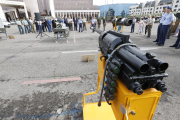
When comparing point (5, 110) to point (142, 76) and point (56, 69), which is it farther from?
point (142, 76)

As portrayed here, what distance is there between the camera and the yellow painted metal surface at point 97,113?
6.97 feet

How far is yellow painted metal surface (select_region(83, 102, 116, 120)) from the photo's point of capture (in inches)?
83.6

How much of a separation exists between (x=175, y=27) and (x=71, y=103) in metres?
14.6

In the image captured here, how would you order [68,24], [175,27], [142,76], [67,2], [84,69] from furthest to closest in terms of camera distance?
[67,2], [68,24], [175,27], [84,69], [142,76]

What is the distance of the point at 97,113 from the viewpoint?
2.23 meters

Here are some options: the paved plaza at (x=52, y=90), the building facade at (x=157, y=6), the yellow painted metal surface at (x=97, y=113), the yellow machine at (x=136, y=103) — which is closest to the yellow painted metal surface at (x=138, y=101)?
the yellow machine at (x=136, y=103)

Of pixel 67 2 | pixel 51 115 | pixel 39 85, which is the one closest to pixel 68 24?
pixel 39 85

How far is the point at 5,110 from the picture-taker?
2428 millimetres

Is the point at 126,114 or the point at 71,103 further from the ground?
the point at 126,114

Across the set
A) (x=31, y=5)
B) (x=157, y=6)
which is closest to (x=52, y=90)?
(x=31, y=5)

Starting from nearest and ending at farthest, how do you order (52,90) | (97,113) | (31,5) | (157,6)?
1. (97,113)
2. (52,90)
3. (31,5)
4. (157,6)

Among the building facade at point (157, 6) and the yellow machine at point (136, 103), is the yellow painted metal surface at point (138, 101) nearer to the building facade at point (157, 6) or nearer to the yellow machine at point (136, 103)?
the yellow machine at point (136, 103)

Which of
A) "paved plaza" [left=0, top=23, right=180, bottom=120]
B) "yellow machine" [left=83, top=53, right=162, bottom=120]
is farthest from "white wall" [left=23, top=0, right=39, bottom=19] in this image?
"yellow machine" [left=83, top=53, right=162, bottom=120]

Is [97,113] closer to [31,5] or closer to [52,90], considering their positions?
[52,90]
